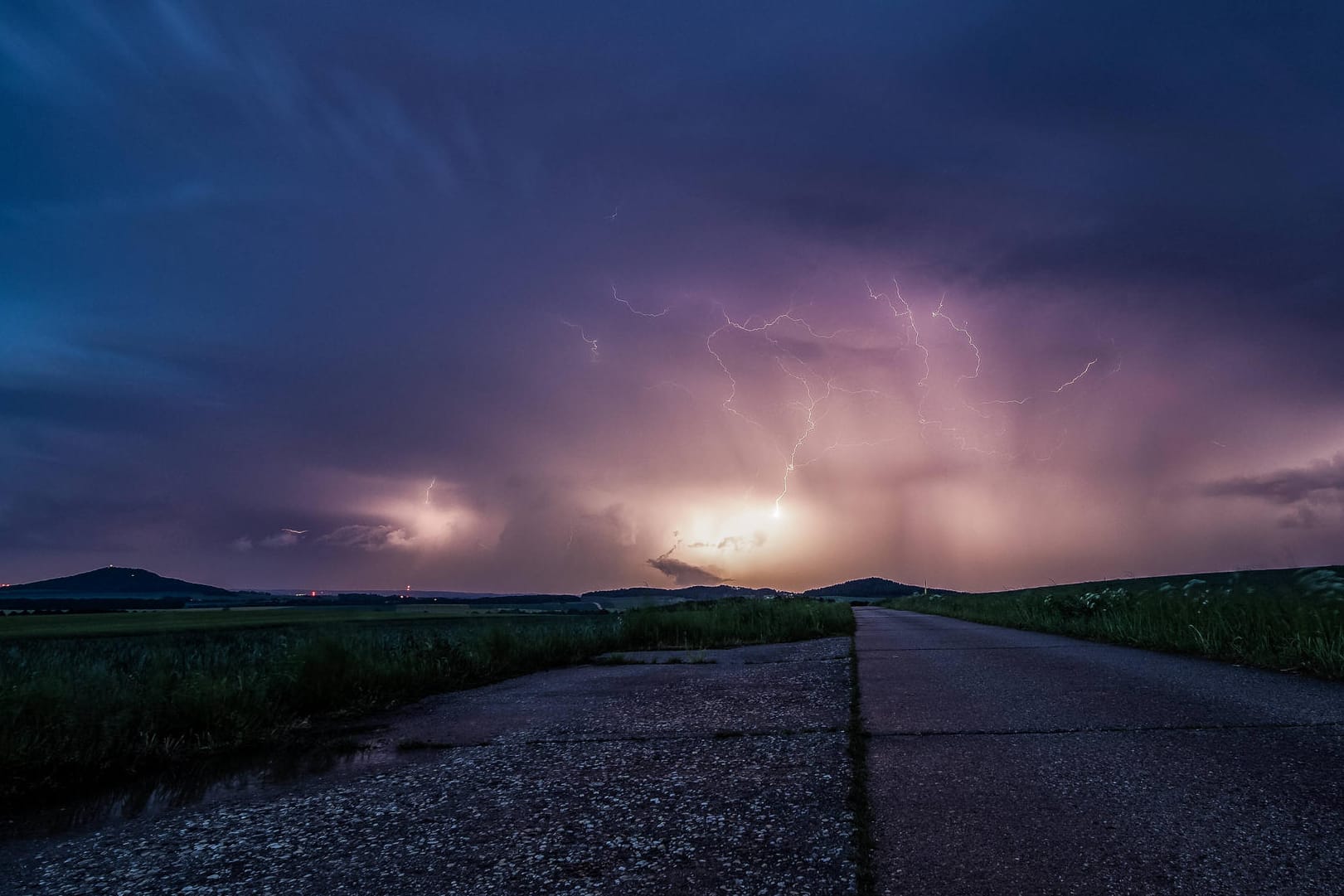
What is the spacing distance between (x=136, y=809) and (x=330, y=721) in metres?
2.30

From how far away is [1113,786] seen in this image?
3.22 meters

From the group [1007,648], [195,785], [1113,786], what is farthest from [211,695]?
[1007,648]

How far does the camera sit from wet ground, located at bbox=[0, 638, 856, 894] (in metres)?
2.59

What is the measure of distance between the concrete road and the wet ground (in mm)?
401

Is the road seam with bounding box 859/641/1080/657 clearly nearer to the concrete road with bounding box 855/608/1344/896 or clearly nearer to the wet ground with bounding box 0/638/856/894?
the concrete road with bounding box 855/608/1344/896

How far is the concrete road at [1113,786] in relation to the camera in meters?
2.37

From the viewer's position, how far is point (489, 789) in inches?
145

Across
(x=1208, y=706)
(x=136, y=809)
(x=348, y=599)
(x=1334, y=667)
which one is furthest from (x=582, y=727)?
(x=348, y=599)

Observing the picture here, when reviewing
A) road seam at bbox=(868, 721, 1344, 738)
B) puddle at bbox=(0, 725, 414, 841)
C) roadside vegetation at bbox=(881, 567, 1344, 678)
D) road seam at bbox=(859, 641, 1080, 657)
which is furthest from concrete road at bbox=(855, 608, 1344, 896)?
road seam at bbox=(859, 641, 1080, 657)

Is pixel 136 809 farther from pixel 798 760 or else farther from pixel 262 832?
pixel 798 760

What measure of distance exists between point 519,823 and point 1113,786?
2814 mm

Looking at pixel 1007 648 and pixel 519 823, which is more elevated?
pixel 1007 648

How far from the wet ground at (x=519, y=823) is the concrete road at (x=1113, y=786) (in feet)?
1.31

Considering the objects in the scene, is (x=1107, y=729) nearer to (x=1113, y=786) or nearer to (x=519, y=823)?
(x=1113, y=786)
